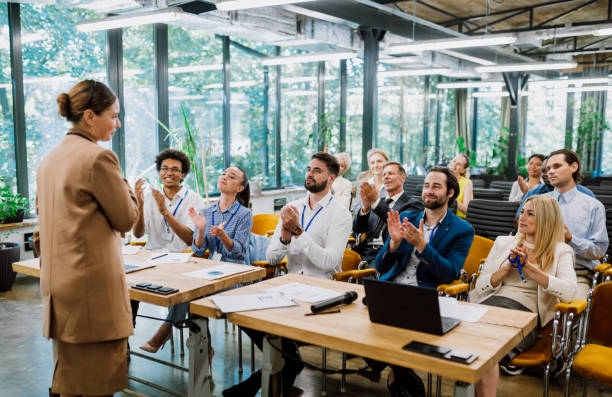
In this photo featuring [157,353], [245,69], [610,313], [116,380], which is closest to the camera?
[116,380]

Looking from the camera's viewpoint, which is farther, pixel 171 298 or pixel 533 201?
pixel 533 201

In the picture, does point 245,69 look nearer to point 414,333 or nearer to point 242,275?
point 242,275

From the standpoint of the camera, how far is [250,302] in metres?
2.32

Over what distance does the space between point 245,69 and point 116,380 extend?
→ 7.12m

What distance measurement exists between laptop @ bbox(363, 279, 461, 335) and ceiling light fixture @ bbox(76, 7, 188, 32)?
387 cm

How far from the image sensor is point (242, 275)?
2.88 meters

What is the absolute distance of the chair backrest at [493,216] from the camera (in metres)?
4.86

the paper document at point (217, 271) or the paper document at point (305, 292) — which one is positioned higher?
the paper document at point (305, 292)

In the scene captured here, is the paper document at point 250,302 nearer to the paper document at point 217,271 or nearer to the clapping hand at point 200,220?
the paper document at point 217,271

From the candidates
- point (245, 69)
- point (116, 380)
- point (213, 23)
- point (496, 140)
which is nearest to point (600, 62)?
point (496, 140)

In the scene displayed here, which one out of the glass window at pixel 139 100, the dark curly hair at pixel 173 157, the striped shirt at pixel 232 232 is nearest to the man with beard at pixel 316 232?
the striped shirt at pixel 232 232

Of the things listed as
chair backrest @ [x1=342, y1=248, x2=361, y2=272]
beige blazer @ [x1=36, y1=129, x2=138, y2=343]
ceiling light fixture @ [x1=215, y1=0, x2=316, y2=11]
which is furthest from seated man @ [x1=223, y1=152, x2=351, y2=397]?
ceiling light fixture @ [x1=215, y1=0, x2=316, y2=11]

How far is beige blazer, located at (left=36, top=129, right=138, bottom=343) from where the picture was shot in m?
1.92

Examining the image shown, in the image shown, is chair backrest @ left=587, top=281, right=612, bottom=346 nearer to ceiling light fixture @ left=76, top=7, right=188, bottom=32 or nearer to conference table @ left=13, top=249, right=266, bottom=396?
conference table @ left=13, top=249, right=266, bottom=396
